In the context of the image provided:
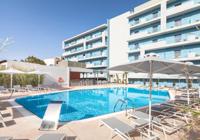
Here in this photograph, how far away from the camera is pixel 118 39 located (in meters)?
29.7

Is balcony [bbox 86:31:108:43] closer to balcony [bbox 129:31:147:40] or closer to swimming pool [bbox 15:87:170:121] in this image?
balcony [bbox 129:31:147:40]

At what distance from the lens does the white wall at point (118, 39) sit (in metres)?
28.1

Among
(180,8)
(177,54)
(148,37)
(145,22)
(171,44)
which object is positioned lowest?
(177,54)

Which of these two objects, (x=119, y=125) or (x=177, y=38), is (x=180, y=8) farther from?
(x=119, y=125)

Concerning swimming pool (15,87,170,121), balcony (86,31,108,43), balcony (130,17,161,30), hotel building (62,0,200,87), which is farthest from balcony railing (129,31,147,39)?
swimming pool (15,87,170,121)

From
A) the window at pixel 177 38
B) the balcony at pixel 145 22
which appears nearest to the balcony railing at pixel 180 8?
the balcony at pixel 145 22

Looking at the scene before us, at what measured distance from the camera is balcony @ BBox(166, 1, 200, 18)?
18.2 m

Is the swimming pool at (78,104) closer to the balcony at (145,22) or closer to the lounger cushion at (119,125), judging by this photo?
the lounger cushion at (119,125)

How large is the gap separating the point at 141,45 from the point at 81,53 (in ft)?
69.1

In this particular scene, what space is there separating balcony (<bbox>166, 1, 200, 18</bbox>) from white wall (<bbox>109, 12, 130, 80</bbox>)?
28.9 ft

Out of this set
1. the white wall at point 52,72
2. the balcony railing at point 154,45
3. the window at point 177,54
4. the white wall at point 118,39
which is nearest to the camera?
the white wall at point 52,72

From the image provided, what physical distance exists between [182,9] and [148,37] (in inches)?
272

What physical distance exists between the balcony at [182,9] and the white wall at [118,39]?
8.82 metres

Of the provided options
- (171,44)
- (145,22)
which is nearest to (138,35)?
(145,22)
